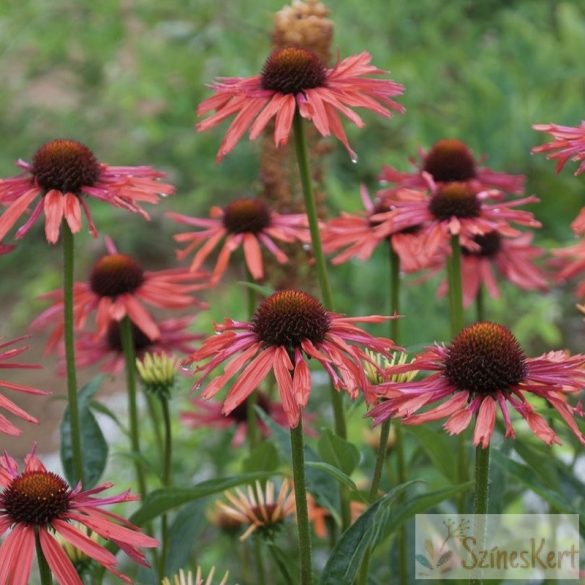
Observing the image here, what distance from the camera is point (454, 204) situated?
971 mm

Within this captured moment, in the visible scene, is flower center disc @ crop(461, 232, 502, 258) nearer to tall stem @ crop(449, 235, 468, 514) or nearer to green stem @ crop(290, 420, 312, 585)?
tall stem @ crop(449, 235, 468, 514)

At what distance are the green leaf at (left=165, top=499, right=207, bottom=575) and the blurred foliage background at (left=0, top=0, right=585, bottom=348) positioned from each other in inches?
32.7

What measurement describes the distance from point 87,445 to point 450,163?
465mm

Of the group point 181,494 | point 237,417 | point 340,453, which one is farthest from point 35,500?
point 237,417

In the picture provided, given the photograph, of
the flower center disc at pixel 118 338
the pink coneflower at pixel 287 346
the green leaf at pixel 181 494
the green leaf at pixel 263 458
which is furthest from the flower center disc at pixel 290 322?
the flower center disc at pixel 118 338

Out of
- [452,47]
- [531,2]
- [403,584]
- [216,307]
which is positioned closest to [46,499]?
[403,584]

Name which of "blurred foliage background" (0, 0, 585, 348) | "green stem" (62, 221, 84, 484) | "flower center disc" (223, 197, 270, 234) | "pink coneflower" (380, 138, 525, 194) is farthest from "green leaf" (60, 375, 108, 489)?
"blurred foliage background" (0, 0, 585, 348)

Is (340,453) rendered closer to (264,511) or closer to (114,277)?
(264,511)

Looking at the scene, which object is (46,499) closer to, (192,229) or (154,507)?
(154,507)

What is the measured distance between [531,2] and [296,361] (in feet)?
8.84

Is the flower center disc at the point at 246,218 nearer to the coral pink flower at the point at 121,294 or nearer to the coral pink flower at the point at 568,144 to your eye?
the coral pink flower at the point at 121,294

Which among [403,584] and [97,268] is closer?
[403,584]

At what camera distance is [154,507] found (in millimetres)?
822

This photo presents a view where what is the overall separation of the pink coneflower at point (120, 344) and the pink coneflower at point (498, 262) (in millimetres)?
294
